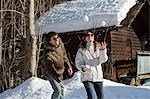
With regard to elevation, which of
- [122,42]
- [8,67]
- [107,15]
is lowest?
[8,67]

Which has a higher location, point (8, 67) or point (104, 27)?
point (104, 27)

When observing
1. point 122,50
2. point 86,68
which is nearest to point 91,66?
point 86,68

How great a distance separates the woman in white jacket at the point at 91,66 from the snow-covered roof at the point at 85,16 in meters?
8.71

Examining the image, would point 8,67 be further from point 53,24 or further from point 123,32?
point 123,32

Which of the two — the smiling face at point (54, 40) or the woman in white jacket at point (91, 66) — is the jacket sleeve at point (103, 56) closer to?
the woman in white jacket at point (91, 66)

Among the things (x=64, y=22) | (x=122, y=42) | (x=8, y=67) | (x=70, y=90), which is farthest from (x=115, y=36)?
(x=70, y=90)

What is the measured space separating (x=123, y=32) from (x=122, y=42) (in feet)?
1.74

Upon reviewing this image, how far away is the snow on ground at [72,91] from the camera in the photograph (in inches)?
376

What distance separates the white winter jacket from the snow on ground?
193cm

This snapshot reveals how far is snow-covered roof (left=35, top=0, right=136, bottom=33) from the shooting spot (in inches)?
680

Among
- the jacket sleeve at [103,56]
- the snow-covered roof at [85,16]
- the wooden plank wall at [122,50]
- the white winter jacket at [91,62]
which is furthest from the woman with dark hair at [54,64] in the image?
the wooden plank wall at [122,50]

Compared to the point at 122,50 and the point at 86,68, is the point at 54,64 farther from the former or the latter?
the point at 122,50

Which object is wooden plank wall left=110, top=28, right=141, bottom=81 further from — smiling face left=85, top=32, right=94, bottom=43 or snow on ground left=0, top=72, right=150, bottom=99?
smiling face left=85, top=32, right=94, bottom=43

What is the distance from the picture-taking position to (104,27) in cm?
1698
